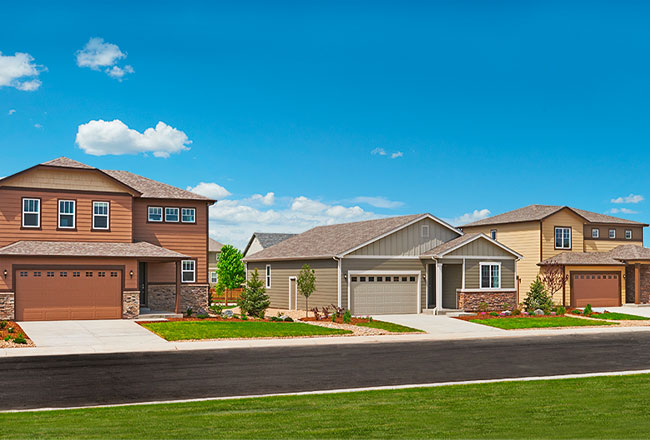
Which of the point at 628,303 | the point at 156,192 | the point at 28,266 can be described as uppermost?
the point at 156,192

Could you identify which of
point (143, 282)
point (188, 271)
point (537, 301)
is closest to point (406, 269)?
point (537, 301)

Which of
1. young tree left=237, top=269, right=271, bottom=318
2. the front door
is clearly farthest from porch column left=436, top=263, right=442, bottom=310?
the front door

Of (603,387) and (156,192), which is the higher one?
(156,192)

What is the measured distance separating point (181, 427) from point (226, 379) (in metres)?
5.63

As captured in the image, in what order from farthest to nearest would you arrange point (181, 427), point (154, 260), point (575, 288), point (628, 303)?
point (628, 303) → point (575, 288) → point (154, 260) → point (181, 427)

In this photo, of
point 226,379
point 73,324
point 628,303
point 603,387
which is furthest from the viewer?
point 628,303

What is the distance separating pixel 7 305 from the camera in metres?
29.3

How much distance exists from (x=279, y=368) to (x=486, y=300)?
22.5 metres

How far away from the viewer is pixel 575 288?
147 ft

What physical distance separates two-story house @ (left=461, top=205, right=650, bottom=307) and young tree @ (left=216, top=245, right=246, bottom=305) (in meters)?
20.3

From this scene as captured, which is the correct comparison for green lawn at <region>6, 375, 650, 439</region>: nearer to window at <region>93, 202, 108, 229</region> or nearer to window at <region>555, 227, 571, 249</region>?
window at <region>93, 202, 108, 229</region>

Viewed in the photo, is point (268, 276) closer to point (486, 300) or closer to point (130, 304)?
point (130, 304)

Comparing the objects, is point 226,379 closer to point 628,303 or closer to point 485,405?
point 485,405

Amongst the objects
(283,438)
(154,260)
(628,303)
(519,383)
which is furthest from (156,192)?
(628,303)
